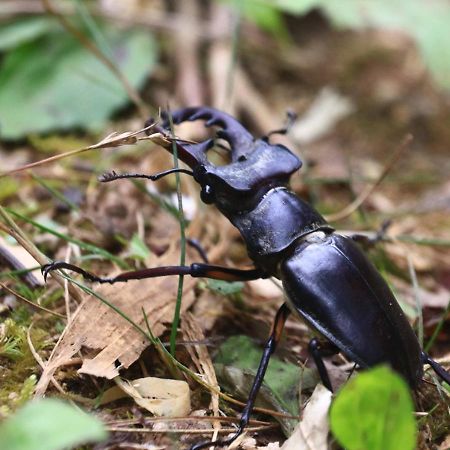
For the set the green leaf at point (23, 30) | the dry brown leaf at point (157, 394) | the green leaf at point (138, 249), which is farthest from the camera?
the green leaf at point (23, 30)

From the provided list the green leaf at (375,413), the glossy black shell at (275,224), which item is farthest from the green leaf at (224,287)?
the green leaf at (375,413)

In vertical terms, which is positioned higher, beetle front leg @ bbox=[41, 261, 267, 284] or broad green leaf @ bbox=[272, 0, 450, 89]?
broad green leaf @ bbox=[272, 0, 450, 89]

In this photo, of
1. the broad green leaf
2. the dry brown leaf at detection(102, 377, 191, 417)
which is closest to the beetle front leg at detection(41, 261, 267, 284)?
the dry brown leaf at detection(102, 377, 191, 417)

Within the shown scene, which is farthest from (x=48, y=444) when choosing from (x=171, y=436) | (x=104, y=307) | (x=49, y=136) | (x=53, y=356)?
(x=49, y=136)

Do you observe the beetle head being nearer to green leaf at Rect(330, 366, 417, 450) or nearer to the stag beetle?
the stag beetle

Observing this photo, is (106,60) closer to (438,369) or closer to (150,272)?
(150,272)

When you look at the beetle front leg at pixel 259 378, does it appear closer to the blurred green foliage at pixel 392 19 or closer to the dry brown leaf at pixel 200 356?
the dry brown leaf at pixel 200 356

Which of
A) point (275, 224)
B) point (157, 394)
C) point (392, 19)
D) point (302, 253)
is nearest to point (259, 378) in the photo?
point (157, 394)
